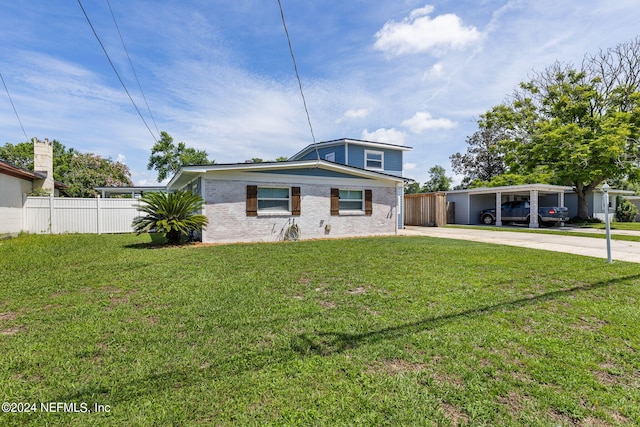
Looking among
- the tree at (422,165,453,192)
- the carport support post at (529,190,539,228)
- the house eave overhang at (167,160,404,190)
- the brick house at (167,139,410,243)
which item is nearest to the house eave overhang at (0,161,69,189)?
the brick house at (167,139,410,243)

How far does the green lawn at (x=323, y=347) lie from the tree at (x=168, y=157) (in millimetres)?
31645

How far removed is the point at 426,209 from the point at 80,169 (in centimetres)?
3250

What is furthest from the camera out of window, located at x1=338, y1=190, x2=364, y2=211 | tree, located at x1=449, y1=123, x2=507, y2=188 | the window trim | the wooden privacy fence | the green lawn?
tree, located at x1=449, y1=123, x2=507, y2=188

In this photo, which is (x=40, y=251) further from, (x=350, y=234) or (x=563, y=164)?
(x=563, y=164)

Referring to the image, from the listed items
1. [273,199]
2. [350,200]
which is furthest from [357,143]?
[273,199]

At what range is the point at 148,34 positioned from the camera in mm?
9070

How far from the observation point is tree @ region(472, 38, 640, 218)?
17859mm

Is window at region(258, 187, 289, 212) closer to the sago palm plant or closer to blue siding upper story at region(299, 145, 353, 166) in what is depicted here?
the sago palm plant

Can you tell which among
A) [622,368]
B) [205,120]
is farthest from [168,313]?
[205,120]

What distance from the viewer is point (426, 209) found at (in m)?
20.0

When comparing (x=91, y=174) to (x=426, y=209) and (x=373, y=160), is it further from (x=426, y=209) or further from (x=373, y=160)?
(x=426, y=209)

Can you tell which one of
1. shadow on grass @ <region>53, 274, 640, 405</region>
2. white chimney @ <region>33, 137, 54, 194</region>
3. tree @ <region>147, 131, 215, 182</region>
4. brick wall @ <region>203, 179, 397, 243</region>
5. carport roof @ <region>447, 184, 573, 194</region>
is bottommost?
shadow on grass @ <region>53, 274, 640, 405</region>

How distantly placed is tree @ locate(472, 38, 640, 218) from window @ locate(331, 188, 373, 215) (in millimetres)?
13890

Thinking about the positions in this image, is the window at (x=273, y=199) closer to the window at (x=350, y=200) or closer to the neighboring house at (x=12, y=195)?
the window at (x=350, y=200)
